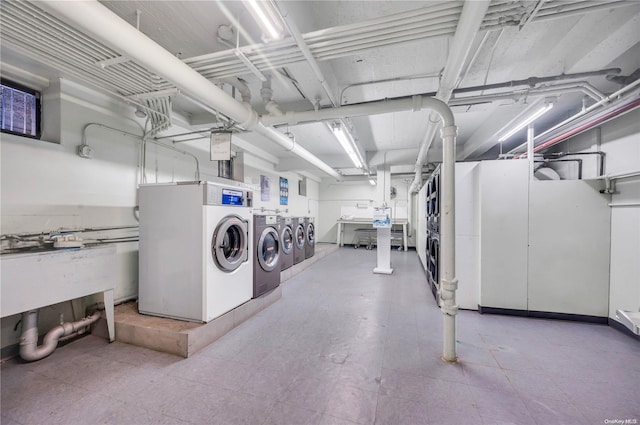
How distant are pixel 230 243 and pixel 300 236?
2582 millimetres

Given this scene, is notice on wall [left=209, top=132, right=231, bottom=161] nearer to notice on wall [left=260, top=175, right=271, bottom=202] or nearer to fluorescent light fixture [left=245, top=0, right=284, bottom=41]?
fluorescent light fixture [left=245, top=0, right=284, bottom=41]

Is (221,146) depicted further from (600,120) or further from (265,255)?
(600,120)

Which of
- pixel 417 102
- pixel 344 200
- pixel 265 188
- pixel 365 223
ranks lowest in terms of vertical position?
pixel 365 223

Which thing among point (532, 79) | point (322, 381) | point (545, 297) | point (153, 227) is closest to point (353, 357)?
point (322, 381)

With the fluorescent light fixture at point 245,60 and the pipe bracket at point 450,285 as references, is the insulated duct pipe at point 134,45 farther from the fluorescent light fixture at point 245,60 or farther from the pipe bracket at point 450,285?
the pipe bracket at point 450,285

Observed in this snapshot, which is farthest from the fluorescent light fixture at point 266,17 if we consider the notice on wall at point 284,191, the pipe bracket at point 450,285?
the notice on wall at point 284,191

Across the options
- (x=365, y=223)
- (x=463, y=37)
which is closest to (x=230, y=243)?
(x=463, y=37)

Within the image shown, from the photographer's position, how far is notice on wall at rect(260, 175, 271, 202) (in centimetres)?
563

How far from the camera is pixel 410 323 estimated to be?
8.96ft

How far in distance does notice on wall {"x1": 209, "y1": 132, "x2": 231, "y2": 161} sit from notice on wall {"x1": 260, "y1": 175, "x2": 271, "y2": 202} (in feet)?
9.08

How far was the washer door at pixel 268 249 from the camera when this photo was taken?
3.16 meters

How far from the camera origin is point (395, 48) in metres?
2.17

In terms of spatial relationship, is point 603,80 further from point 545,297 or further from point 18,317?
point 18,317

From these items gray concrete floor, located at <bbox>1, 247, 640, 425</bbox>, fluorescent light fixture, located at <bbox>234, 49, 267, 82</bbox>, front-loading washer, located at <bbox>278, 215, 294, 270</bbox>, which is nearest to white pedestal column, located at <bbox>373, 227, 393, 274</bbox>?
front-loading washer, located at <bbox>278, 215, 294, 270</bbox>
